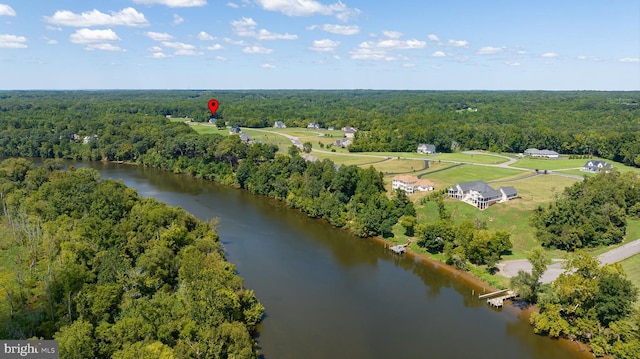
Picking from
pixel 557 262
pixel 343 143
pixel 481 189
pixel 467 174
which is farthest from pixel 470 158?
pixel 557 262

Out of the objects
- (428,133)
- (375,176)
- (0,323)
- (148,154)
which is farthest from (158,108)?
(0,323)

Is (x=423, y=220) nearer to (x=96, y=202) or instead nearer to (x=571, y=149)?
(x=96, y=202)

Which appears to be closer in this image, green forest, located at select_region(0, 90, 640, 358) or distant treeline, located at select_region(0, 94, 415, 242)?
green forest, located at select_region(0, 90, 640, 358)

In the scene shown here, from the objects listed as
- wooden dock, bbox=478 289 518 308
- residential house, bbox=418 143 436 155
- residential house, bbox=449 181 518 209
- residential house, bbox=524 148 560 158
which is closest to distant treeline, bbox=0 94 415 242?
residential house, bbox=449 181 518 209

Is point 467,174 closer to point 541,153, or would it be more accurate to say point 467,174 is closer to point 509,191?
point 509,191

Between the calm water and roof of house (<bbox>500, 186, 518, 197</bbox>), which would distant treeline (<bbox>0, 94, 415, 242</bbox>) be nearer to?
the calm water

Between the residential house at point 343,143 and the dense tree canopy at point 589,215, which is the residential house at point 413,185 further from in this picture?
the residential house at point 343,143
